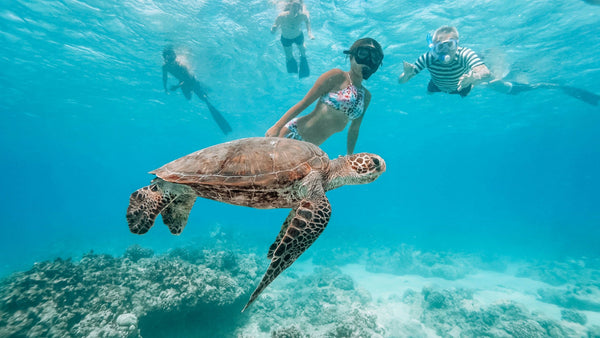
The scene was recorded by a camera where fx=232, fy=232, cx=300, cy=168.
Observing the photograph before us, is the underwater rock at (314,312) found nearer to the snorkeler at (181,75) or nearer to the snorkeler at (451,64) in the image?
the snorkeler at (451,64)

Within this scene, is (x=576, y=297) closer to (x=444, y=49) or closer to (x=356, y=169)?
(x=444, y=49)

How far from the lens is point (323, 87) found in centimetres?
454

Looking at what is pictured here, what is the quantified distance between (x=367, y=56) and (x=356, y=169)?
265 centimetres

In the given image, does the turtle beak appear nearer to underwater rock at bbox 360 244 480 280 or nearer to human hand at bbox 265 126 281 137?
human hand at bbox 265 126 281 137

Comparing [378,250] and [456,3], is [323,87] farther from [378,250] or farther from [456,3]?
[378,250]

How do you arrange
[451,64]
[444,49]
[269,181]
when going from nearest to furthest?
[269,181]
[444,49]
[451,64]

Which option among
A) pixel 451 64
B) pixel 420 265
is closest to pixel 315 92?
pixel 451 64

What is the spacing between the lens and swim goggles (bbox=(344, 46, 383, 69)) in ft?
14.2

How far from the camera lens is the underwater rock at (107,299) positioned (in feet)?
17.5

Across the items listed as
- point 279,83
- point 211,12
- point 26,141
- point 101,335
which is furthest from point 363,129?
point 26,141

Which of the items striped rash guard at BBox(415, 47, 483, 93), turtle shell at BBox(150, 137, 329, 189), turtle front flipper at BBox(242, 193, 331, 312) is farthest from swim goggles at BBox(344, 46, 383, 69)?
turtle front flipper at BBox(242, 193, 331, 312)

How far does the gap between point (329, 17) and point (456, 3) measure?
675 centimetres

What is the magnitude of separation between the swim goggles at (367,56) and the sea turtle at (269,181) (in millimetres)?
→ 2370

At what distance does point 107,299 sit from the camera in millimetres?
6172
